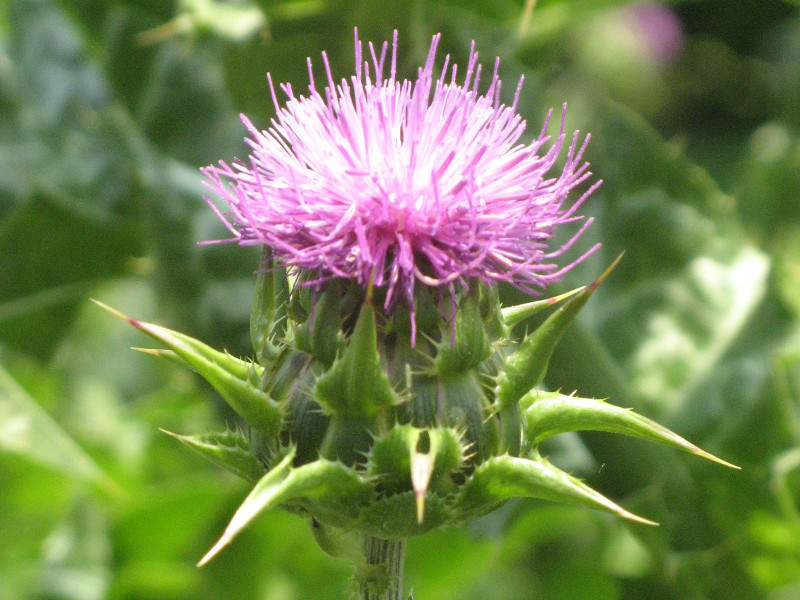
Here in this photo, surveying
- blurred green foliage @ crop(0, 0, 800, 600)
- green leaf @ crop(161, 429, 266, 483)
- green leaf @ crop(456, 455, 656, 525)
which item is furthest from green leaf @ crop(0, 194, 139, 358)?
green leaf @ crop(456, 455, 656, 525)

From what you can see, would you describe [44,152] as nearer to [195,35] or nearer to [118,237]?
[118,237]

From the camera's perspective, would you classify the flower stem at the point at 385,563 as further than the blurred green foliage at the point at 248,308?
No

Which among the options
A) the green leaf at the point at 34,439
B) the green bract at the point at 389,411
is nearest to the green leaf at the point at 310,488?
the green bract at the point at 389,411

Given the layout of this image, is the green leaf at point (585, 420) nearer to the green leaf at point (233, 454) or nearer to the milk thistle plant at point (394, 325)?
the milk thistle plant at point (394, 325)

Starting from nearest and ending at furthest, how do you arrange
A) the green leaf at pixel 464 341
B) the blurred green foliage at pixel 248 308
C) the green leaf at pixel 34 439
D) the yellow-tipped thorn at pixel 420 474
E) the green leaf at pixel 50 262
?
the yellow-tipped thorn at pixel 420 474 → the green leaf at pixel 464 341 → the blurred green foliage at pixel 248 308 → the green leaf at pixel 34 439 → the green leaf at pixel 50 262

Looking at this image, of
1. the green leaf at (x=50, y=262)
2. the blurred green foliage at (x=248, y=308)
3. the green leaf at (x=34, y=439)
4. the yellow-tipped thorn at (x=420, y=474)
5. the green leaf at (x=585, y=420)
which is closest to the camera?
the yellow-tipped thorn at (x=420, y=474)
